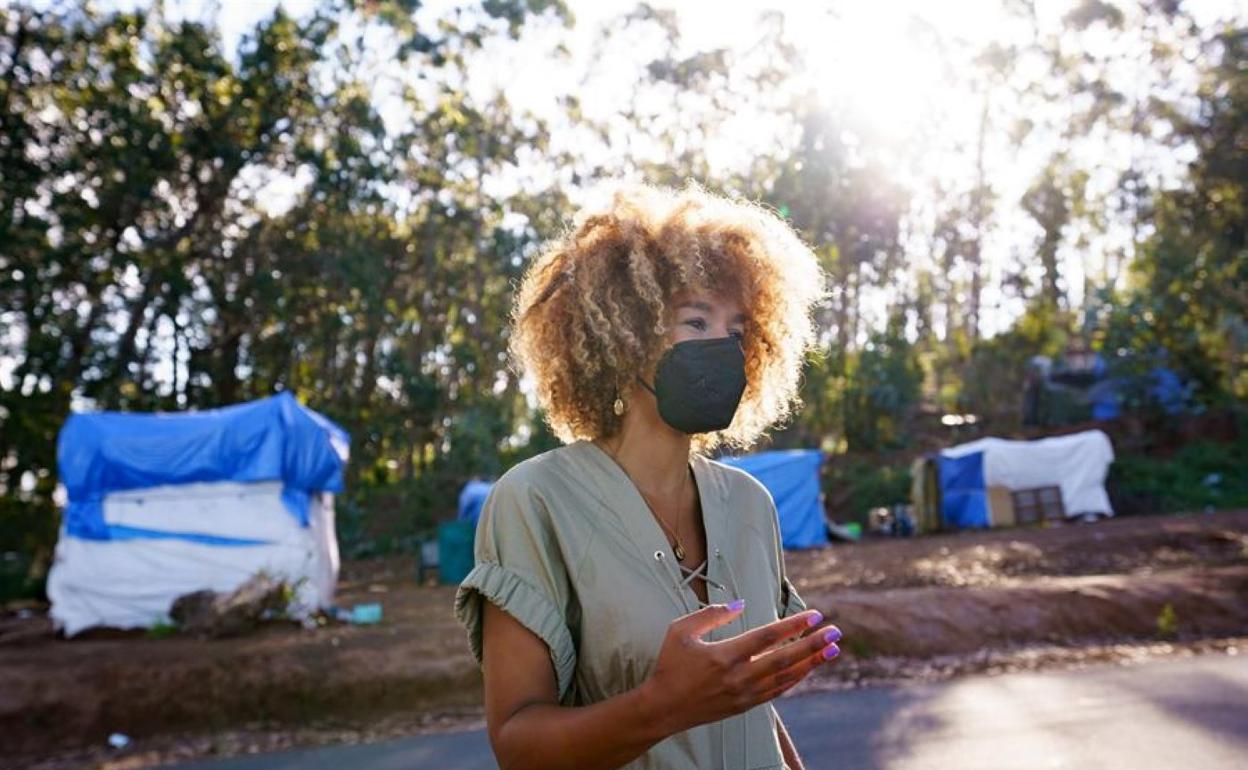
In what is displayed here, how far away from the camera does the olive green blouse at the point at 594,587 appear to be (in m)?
1.87

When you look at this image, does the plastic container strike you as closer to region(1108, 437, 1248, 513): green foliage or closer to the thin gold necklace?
region(1108, 437, 1248, 513): green foliage

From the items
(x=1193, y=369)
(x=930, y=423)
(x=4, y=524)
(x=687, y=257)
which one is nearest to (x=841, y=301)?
(x=930, y=423)

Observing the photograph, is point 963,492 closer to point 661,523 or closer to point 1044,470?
point 1044,470

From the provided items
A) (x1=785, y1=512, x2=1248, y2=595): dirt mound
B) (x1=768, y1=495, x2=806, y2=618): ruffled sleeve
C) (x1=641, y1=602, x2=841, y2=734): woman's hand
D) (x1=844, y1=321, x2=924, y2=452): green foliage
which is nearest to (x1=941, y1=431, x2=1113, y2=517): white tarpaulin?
(x1=785, y1=512, x2=1248, y2=595): dirt mound

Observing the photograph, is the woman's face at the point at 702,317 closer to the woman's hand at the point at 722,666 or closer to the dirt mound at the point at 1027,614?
the woman's hand at the point at 722,666

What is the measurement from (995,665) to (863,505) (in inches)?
648

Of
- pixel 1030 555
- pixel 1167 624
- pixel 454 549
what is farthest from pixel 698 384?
pixel 454 549

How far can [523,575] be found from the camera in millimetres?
1862

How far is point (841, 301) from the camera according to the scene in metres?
36.4

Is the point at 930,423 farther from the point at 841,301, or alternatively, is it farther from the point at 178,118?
the point at 178,118

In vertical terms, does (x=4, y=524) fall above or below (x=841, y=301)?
below

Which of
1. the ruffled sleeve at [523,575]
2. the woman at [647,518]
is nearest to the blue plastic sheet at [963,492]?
the woman at [647,518]

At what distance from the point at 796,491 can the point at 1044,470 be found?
5.07 meters

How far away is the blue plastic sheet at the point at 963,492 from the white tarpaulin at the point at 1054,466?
0.20m
